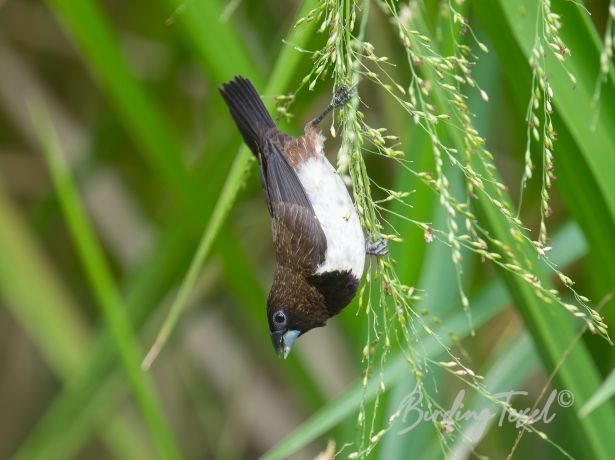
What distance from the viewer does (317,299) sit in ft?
6.05

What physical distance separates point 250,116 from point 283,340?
491 mm

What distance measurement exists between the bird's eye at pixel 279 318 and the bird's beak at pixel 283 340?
1.0 inches

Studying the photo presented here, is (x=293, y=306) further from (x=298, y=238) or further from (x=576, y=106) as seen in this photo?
(x=576, y=106)

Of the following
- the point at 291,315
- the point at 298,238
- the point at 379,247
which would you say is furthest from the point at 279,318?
the point at 379,247

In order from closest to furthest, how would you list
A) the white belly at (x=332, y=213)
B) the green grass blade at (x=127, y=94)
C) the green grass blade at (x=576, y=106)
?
the green grass blade at (x=576, y=106), the white belly at (x=332, y=213), the green grass blade at (x=127, y=94)

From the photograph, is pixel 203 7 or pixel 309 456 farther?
pixel 309 456

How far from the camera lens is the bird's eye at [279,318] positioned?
187cm

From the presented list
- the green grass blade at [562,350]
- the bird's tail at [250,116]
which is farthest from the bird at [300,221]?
the green grass blade at [562,350]

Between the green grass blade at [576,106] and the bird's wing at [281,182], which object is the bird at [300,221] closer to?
the bird's wing at [281,182]

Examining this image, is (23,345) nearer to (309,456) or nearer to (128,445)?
(128,445)

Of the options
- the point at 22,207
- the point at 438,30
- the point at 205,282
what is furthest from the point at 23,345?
the point at 438,30

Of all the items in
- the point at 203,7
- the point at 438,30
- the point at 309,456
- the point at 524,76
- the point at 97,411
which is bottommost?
the point at 309,456

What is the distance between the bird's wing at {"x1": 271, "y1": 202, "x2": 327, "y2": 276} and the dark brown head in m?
0.03

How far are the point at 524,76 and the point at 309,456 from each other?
2.32m
